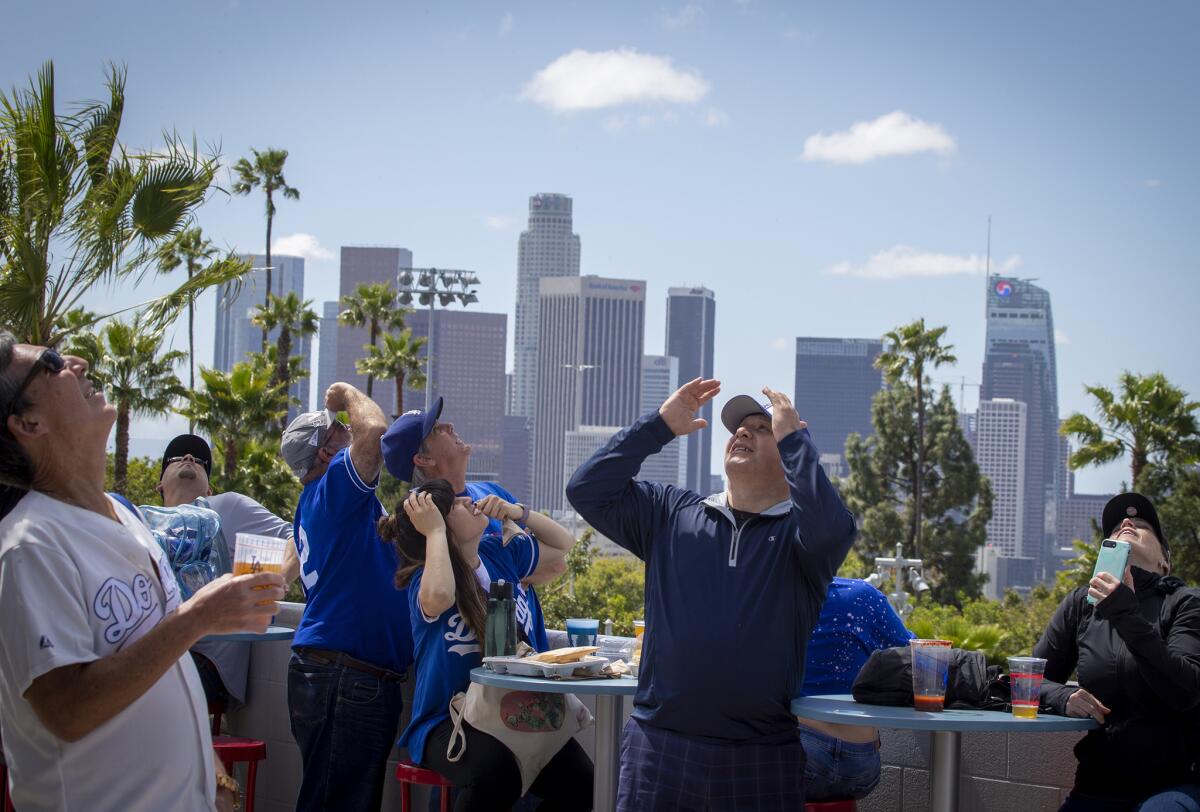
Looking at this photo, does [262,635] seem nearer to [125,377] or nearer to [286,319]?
[125,377]

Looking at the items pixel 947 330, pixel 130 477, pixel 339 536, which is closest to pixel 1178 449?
pixel 947 330

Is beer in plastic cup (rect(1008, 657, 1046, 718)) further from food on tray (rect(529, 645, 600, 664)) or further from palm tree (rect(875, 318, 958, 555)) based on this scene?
palm tree (rect(875, 318, 958, 555))

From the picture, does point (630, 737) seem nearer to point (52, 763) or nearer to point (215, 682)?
point (52, 763)

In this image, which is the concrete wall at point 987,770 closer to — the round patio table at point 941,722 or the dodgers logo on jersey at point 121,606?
the round patio table at point 941,722

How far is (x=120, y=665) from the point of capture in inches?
82.0

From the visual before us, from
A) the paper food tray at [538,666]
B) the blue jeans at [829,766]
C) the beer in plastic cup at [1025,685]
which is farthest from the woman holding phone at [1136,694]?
the paper food tray at [538,666]

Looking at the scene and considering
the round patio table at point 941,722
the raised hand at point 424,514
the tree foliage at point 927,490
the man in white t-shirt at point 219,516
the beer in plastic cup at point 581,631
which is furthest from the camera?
the tree foliage at point 927,490

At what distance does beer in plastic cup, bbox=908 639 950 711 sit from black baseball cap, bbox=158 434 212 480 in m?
3.43

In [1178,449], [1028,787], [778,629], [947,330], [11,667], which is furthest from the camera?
[947,330]

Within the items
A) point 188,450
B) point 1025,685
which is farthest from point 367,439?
point 1025,685

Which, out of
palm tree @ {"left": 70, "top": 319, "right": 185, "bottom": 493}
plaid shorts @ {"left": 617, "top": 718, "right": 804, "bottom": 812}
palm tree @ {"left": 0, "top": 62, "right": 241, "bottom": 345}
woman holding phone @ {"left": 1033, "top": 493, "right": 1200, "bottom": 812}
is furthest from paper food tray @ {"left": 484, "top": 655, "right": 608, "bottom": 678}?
palm tree @ {"left": 70, "top": 319, "right": 185, "bottom": 493}

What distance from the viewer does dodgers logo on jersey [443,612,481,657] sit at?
4004 millimetres

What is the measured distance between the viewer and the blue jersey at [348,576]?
14.1 ft

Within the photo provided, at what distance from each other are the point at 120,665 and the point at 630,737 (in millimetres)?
1571
